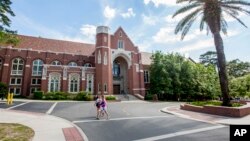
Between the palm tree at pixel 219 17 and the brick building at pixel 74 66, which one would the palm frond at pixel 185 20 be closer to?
the palm tree at pixel 219 17

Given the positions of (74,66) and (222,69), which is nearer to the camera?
(222,69)

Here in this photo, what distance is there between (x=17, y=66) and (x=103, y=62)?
16.7 m

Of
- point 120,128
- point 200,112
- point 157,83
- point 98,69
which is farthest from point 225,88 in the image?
point 98,69

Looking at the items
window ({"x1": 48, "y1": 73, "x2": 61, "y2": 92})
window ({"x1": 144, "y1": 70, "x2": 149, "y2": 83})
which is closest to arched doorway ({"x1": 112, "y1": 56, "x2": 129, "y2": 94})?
window ({"x1": 144, "y1": 70, "x2": 149, "y2": 83})

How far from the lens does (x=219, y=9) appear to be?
18875 millimetres

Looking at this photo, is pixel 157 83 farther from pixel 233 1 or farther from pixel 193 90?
pixel 233 1

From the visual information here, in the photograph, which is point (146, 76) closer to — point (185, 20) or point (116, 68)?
point (116, 68)

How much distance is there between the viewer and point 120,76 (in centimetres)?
4509

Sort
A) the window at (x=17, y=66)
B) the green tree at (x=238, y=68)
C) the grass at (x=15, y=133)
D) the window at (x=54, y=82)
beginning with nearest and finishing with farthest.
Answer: the grass at (x=15, y=133) → the window at (x=54, y=82) → the window at (x=17, y=66) → the green tree at (x=238, y=68)

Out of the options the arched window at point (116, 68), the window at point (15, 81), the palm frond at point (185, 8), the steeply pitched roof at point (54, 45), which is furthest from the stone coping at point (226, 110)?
the window at point (15, 81)

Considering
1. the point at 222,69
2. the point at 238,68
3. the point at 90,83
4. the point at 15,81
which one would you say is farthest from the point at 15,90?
the point at 238,68

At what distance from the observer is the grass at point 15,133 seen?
28.5ft

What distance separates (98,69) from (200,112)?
24.5 metres

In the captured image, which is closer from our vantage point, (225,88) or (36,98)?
(225,88)
